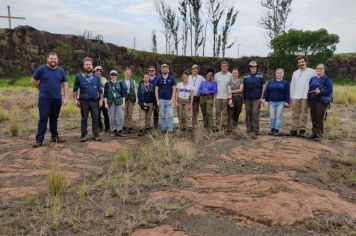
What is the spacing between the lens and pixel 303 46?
2675 centimetres

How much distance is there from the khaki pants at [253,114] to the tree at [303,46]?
18728 mm

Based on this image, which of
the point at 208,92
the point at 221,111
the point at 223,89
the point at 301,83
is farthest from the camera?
the point at 221,111

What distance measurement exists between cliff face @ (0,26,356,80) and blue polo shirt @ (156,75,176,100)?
16.6 m

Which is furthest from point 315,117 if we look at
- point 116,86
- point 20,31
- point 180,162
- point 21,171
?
point 20,31

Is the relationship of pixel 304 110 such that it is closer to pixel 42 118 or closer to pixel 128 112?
pixel 128 112

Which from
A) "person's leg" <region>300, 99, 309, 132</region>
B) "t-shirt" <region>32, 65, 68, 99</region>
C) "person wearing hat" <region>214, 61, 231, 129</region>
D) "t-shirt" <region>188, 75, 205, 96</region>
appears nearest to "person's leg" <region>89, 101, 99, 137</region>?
"t-shirt" <region>32, 65, 68, 99</region>

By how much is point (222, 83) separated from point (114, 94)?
2397mm

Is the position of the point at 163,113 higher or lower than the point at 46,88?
lower

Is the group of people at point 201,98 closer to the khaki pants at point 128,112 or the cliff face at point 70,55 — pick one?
the khaki pants at point 128,112

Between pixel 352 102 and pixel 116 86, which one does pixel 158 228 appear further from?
pixel 352 102

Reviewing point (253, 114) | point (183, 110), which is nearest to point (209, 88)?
point (183, 110)

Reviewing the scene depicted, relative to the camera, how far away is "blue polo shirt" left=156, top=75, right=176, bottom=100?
9078 mm

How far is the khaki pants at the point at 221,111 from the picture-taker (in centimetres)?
935

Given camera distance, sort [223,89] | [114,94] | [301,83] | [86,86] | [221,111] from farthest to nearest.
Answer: [221,111]
[223,89]
[114,94]
[301,83]
[86,86]
